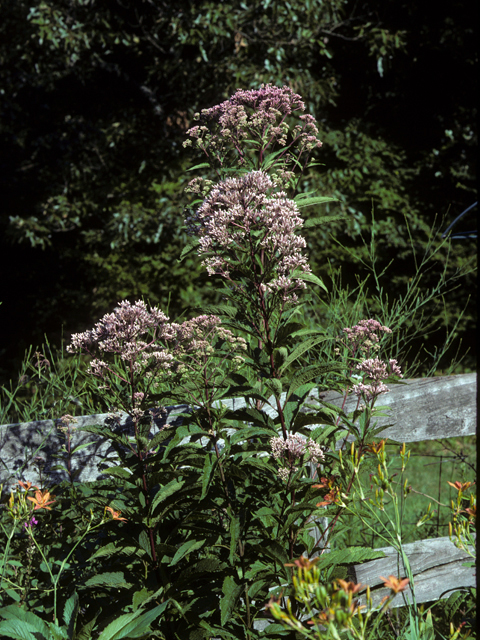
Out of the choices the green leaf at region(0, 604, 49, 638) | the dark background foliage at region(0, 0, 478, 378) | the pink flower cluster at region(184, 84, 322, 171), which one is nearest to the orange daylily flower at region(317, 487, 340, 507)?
the green leaf at region(0, 604, 49, 638)

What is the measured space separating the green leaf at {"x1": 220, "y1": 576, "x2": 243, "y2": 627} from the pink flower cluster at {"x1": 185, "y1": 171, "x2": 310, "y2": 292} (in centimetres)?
87

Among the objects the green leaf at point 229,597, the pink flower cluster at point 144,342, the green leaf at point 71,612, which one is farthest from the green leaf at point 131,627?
the pink flower cluster at point 144,342

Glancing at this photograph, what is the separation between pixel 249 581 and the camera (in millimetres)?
1884

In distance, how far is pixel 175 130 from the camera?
679 centimetres

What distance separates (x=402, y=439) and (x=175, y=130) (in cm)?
511

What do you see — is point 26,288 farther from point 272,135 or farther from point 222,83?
point 272,135

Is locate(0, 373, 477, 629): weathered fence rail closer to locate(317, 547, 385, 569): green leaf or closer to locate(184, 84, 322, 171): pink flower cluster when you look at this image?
locate(317, 547, 385, 569): green leaf

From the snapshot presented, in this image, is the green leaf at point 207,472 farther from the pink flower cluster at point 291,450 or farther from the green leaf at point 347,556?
the green leaf at point 347,556

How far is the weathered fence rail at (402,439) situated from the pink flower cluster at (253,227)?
0.91 metres

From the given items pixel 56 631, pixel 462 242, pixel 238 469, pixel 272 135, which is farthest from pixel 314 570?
pixel 462 242

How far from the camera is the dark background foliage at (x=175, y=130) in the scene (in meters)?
5.97

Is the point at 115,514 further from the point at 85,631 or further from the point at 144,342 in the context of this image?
the point at 144,342

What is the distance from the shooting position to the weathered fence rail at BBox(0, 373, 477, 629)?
2.54 m

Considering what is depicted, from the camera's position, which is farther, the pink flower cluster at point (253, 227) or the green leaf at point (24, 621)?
the pink flower cluster at point (253, 227)
